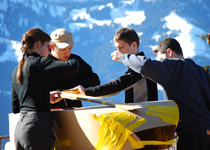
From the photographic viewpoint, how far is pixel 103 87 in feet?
7.34

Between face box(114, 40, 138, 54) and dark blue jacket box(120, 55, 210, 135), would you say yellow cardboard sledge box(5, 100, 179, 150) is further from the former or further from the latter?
face box(114, 40, 138, 54)

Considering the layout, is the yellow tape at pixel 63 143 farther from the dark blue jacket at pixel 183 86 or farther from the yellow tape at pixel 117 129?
the dark blue jacket at pixel 183 86

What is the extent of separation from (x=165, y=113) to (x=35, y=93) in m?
0.76

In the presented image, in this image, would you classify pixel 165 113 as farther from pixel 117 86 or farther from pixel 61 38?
pixel 61 38

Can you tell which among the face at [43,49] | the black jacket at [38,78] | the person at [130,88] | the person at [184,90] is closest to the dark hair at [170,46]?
the person at [184,90]

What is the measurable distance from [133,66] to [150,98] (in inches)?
22.3

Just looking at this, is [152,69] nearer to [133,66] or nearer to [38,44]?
[133,66]

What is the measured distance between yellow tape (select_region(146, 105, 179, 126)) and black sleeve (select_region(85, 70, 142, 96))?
2.01 feet

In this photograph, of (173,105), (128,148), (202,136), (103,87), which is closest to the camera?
(128,148)

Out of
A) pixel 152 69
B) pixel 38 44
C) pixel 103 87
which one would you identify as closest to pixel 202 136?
pixel 152 69

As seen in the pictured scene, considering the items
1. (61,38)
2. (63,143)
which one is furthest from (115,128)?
(61,38)

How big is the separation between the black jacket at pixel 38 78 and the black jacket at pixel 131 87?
0.46m

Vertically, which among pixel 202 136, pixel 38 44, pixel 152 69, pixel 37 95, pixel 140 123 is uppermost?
pixel 38 44

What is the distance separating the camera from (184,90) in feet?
6.01
